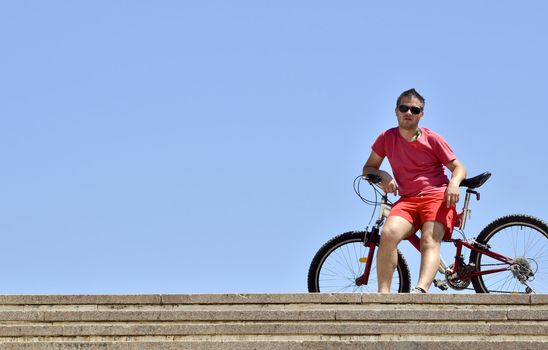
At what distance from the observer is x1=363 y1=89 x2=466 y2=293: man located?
888cm

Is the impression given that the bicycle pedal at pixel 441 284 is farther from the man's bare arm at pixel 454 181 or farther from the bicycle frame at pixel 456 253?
the man's bare arm at pixel 454 181

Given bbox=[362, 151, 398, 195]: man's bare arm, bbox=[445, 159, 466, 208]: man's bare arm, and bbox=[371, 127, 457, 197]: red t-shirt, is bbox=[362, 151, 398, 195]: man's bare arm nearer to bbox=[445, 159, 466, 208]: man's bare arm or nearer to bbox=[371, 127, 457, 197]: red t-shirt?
bbox=[371, 127, 457, 197]: red t-shirt

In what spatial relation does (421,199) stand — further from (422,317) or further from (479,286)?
(422,317)

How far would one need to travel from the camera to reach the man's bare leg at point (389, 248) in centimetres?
886

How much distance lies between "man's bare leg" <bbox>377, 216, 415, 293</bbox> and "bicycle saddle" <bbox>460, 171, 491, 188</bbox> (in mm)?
632

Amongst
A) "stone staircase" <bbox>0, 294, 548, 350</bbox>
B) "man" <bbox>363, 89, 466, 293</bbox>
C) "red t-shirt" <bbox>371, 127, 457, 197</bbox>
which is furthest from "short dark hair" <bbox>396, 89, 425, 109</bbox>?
"stone staircase" <bbox>0, 294, 548, 350</bbox>

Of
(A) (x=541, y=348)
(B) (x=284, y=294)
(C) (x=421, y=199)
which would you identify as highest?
(C) (x=421, y=199)

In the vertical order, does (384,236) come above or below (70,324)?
above

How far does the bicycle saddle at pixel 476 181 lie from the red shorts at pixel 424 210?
28cm

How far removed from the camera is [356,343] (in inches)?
276

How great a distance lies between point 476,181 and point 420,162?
489 millimetres

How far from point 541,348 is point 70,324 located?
2.79 m

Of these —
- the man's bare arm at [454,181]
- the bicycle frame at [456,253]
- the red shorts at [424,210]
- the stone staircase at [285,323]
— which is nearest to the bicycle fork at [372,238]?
the bicycle frame at [456,253]

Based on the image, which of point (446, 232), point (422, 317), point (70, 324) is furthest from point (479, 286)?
point (70, 324)
